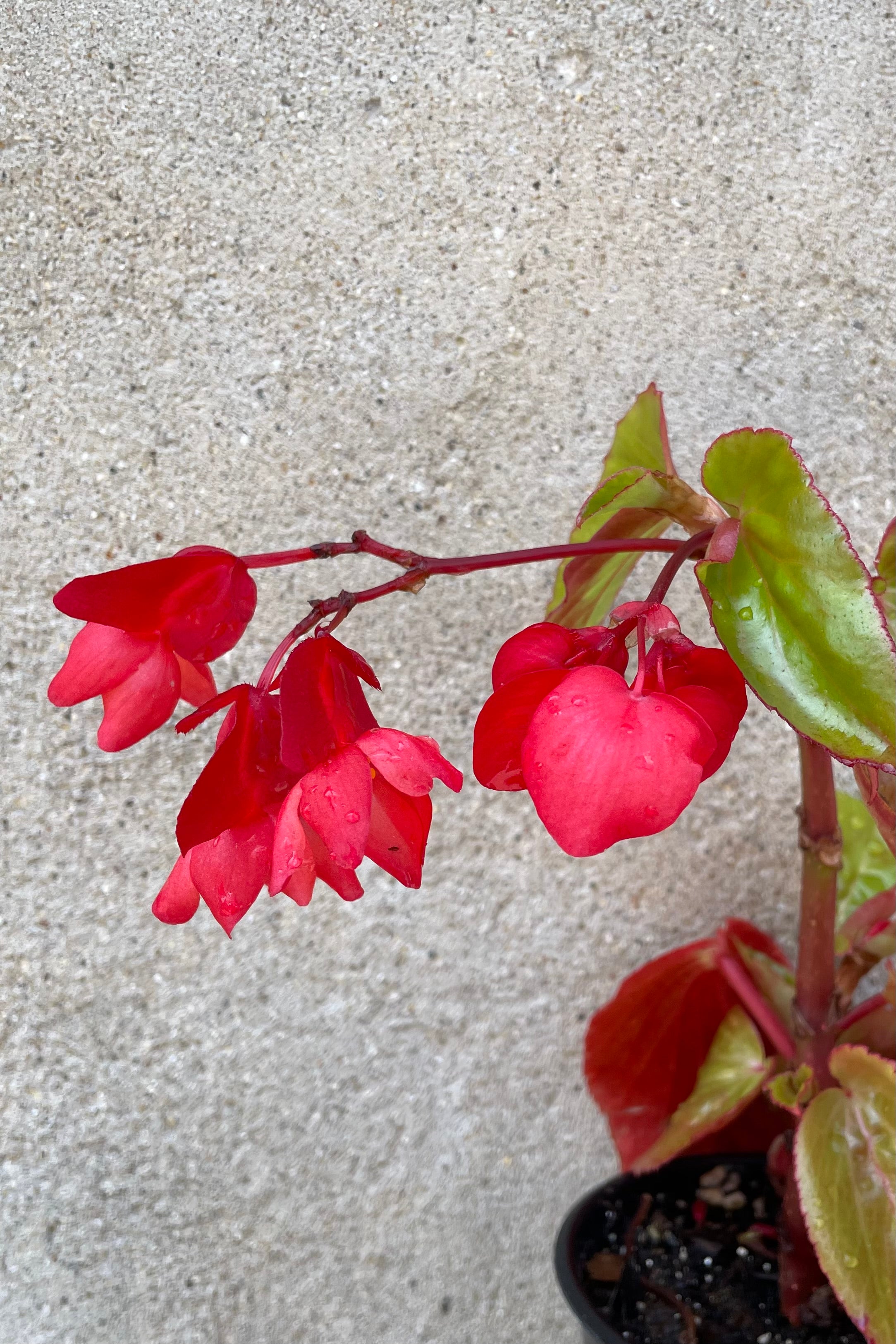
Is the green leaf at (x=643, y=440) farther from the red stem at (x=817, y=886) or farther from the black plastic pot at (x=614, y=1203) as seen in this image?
the black plastic pot at (x=614, y=1203)

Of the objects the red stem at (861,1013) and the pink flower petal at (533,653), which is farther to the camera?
the red stem at (861,1013)

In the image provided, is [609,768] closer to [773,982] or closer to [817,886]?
[817,886]

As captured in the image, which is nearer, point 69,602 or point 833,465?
point 69,602

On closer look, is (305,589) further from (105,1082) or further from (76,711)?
(105,1082)

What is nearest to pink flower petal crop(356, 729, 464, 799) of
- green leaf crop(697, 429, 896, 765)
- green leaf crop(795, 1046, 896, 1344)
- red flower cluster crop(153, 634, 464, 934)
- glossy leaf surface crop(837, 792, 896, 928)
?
red flower cluster crop(153, 634, 464, 934)

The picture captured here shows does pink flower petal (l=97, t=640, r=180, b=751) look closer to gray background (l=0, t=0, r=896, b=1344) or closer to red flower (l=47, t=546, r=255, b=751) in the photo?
red flower (l=47, t=546, r=255, b=751)

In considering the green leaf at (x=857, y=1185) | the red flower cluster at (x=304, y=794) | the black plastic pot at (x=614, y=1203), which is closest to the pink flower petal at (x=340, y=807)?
the red flower cluster at (x=304, y=794)

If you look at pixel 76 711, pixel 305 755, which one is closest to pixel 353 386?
pixel 76 711
